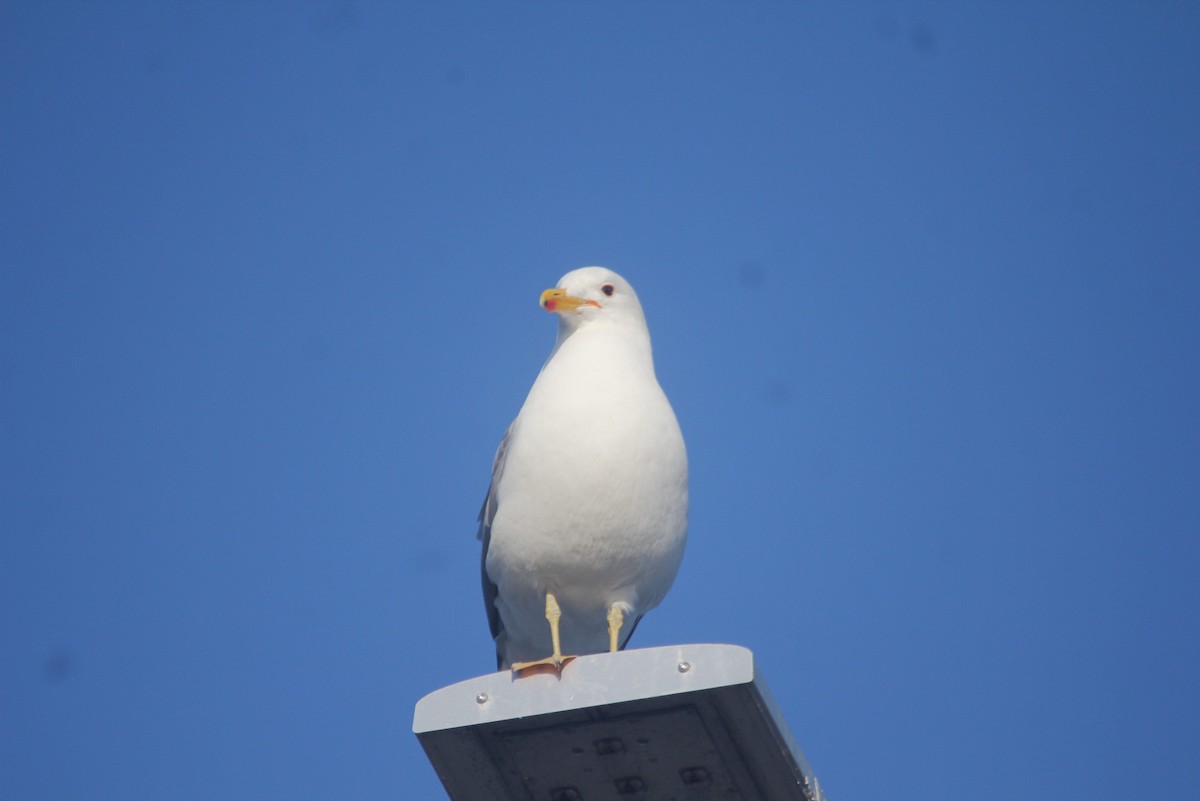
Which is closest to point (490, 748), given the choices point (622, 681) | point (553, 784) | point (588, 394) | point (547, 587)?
point (553, 784)

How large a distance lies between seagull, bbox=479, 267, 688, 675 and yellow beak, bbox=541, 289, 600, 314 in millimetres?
260

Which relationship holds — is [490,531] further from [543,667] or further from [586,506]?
[543,667]

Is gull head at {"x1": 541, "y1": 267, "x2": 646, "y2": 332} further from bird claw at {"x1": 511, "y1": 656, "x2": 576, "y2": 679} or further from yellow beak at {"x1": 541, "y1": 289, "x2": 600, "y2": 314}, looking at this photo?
bird claw at {"x1": 511, "y1": 656, "x2": 576, "y2": 679}

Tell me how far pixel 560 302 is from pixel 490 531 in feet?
4.61

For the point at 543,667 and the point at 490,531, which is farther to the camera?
the point at 490,531

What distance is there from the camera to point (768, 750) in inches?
230

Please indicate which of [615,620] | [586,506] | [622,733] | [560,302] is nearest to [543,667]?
[622,733]

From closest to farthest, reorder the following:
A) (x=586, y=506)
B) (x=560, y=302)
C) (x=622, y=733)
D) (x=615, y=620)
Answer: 1. (x=622, y=733)
2. (x=586, y=506)
3. (x=615, y=620)
4. (x=560, y=302)

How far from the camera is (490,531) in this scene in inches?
320

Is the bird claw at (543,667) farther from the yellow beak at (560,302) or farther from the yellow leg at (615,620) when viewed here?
the yellow beak at (560,302)

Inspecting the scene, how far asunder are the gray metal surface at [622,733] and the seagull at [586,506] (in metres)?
1.27

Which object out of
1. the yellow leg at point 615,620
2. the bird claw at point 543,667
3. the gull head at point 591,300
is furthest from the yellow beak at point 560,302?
the bird claw at point 543,667

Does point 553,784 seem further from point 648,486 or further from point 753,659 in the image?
point 648,486

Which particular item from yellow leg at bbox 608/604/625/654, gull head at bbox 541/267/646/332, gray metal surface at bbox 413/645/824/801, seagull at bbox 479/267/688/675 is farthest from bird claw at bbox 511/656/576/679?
gull head at bbox 541/267/646/332
